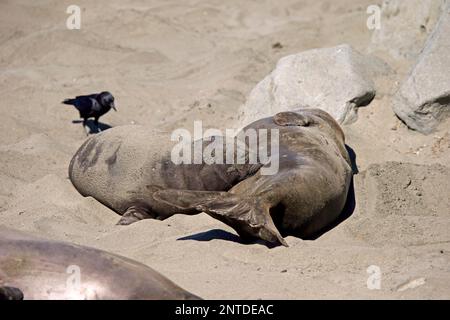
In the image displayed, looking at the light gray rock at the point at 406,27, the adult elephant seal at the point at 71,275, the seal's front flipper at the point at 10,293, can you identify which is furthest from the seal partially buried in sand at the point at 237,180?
the light gray rock at the point at 406,27

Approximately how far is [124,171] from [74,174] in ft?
1.68

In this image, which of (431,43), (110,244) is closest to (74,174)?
(110,244)

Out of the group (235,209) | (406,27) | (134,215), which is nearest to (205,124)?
(134,215)

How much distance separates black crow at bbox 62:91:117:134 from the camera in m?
7.67

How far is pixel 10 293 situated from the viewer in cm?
358

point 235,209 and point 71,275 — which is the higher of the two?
point 235,209

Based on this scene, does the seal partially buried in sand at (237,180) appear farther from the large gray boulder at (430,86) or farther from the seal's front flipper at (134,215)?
the large gray boulder at (430,86)

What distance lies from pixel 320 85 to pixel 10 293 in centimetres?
429

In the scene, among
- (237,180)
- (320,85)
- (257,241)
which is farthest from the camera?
(320,85)

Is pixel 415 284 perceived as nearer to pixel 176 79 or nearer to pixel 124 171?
pixel 124 171

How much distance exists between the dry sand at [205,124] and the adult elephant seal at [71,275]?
386 millimetres

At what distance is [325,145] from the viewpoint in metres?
5.79

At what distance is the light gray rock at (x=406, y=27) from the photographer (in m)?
7.59

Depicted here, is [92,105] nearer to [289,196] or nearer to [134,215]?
[134,215]
